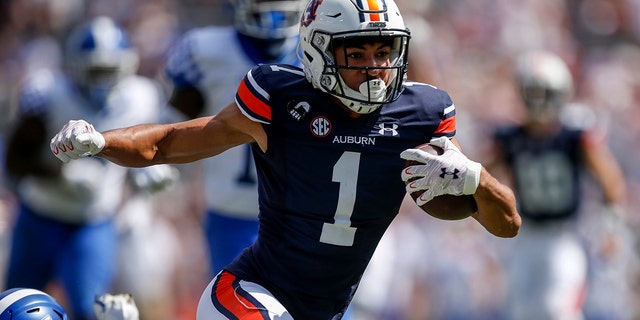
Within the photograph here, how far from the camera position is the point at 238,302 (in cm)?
406

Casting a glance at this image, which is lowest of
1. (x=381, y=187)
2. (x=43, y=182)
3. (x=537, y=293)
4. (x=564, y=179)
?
(x=537, y=293)

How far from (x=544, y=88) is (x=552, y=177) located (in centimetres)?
65

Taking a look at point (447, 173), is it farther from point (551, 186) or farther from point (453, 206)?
point (551, 186)

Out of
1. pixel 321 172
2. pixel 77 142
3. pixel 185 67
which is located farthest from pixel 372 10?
pixel 185 67

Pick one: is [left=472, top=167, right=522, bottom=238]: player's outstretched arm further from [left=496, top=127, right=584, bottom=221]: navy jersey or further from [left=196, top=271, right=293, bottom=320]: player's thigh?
[left=496, top=127, right=584, bottom=221]: navy jersey

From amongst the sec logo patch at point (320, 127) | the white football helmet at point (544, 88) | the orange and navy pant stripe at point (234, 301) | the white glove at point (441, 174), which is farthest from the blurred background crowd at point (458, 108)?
the white glove at point (441, 174)

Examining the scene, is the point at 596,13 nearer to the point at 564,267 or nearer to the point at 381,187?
the point at 564,267

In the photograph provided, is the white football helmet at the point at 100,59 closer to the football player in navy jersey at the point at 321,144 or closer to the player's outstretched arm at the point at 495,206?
the football player in navy jersey at the point at 321,144

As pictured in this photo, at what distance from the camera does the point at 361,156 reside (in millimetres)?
4082

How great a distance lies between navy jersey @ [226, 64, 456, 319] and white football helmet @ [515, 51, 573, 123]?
167 inches

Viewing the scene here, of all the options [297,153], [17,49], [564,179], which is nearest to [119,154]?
[297,153]

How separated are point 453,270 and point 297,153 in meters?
7.14

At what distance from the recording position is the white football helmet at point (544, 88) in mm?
8312

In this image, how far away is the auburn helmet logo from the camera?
422 centimetres
